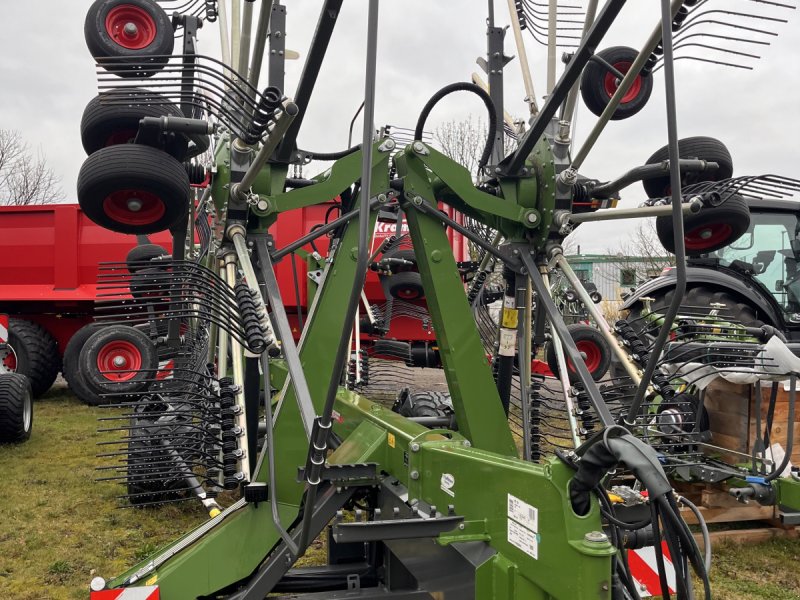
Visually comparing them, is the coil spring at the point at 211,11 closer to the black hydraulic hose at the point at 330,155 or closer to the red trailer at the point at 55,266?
the black hydraulic hose at the point at 330,155

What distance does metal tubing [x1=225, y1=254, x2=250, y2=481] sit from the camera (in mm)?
2652

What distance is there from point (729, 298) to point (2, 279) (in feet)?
29.9

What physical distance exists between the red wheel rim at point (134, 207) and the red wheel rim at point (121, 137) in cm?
34

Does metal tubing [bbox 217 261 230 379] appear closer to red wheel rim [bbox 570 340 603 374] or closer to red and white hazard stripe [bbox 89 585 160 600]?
red and white hazard stripe [bbox 89 585 160 600]

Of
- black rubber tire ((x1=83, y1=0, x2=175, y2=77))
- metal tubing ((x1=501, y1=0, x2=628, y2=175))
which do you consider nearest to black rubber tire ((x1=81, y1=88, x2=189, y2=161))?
black rubber tire ((x1=83, y1=0, x2=175, y2=77))

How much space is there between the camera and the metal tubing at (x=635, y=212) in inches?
109

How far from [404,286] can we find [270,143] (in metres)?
4.66

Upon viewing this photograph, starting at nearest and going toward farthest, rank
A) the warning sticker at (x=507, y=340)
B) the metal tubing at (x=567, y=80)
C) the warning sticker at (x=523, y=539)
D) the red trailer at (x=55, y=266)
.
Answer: the warning sticker at (x=523, y=539) → the metal tubing at (x=567, y=80) → the warning sticker at (x=507, y=340) → the red trailer at (x=55, y=266)

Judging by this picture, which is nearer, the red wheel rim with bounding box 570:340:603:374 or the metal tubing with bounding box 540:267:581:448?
the metal tubing with bounding box 540:267:581:448

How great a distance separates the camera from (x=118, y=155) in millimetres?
2680

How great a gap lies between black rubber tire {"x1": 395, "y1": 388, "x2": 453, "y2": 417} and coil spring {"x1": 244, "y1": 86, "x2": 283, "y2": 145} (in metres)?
2.02

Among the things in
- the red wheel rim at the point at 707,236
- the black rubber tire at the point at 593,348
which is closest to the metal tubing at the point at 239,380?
the red wheel rim at the point at 707,236

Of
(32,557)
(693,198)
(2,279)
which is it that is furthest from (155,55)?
(2,279)

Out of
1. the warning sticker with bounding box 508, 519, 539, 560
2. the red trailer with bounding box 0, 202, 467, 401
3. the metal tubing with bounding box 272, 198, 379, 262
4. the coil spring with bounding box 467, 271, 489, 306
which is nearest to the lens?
the warning sticker with bounding box 508, 519, 539, 560
